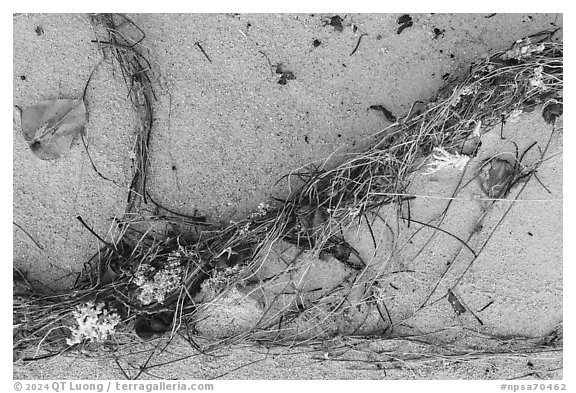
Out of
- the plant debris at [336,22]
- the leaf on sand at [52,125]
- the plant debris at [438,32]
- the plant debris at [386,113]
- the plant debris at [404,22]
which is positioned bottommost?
the leaf on sand at [52,125]

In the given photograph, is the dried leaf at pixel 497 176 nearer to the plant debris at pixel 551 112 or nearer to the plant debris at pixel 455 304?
the plant debris at pixel 551 112

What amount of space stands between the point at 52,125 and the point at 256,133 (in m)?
0.64

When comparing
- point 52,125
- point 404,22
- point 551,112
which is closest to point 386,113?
point 404,22

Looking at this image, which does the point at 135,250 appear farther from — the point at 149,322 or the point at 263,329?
the point at 263,329

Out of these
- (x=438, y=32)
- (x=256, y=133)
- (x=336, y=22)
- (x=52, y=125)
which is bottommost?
(x=52, y=125)

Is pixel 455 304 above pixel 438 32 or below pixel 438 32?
below

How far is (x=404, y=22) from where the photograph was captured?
1.46 metres

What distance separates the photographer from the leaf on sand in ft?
4.72

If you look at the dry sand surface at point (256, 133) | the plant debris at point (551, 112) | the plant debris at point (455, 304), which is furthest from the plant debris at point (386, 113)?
the plant debris at point (455, 304)

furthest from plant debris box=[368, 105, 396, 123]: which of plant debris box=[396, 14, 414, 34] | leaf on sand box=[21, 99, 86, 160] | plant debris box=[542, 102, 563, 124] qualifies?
leaf on sand box=[21, 99, 86, 160]

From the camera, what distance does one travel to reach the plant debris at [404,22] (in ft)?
4.79

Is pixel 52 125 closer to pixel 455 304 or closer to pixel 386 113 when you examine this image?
pixel 386 113

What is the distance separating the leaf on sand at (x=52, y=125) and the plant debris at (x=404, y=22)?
104 cm

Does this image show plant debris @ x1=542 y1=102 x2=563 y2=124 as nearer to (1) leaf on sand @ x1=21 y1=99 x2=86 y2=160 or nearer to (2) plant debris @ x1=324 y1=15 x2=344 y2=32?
(2) plant debris @ x1=324 y1=15 x2=344 y2=32
